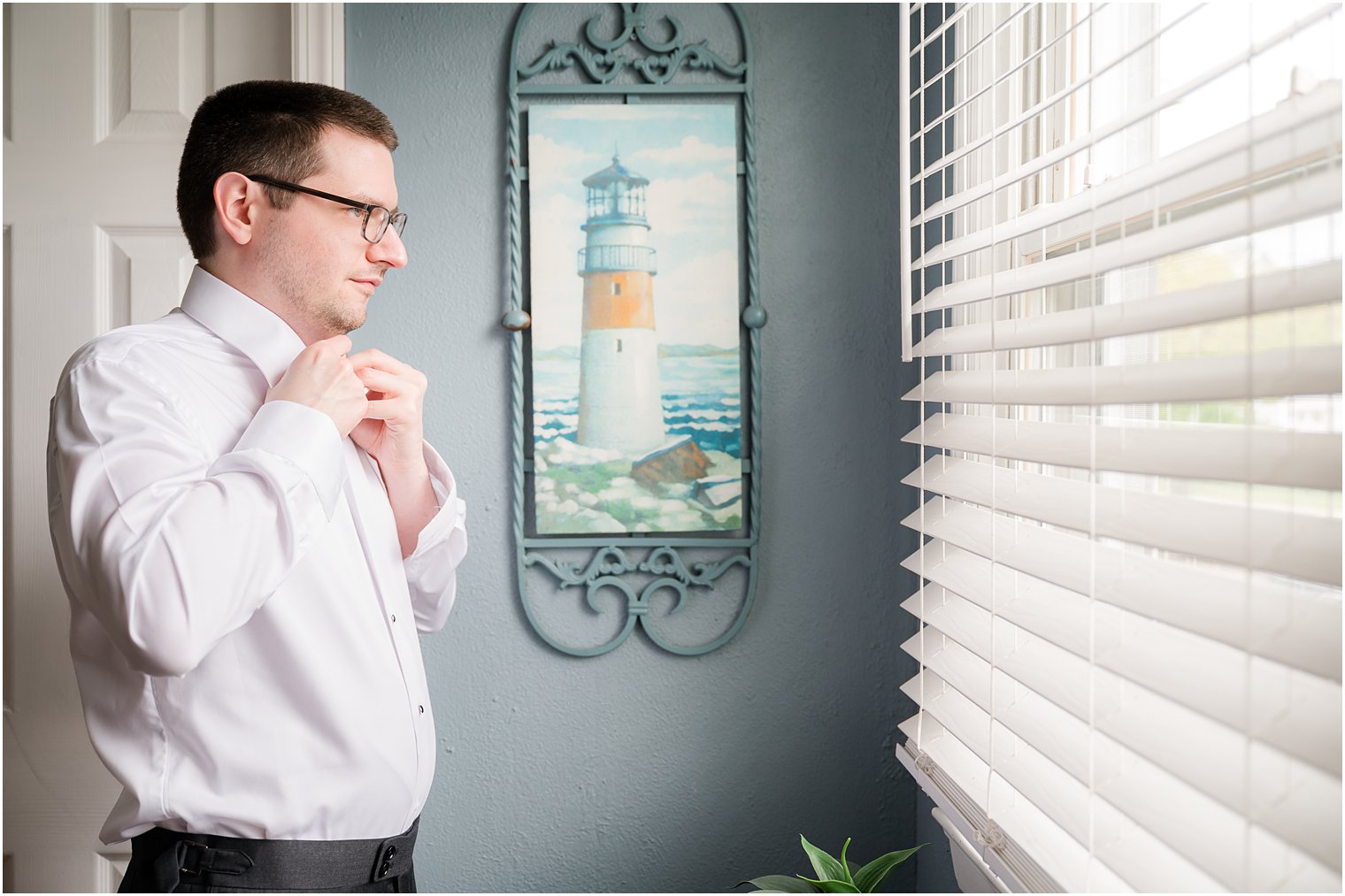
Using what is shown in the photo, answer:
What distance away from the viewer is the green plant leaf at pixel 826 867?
1.13 meters

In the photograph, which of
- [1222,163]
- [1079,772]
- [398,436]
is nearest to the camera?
[1222,163]

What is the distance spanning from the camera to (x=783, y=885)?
113 cm

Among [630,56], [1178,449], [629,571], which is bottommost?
[629,571]

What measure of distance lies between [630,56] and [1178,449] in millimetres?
1155

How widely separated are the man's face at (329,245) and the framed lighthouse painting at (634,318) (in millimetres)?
502

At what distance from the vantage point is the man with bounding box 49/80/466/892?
0.71m

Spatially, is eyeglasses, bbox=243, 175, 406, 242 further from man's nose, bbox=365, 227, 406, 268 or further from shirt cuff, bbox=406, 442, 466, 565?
shirt cuff, bbox=406, 442, 466, 565

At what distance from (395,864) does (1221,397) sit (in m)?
0.93

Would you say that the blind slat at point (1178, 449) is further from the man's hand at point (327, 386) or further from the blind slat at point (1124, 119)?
the man's hand at point (327, 386)

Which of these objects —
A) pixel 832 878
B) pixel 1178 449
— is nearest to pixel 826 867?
pixel 832 878

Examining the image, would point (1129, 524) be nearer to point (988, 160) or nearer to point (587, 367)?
point (988, 160)

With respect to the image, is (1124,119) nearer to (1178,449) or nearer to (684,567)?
(1178,449)

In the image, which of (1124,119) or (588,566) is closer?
(1124,119)

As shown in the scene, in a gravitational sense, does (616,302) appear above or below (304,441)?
above
